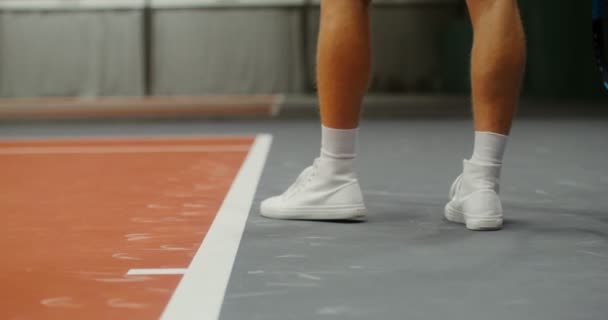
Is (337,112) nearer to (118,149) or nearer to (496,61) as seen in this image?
(496,61)

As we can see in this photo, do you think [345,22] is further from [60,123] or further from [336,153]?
[60,123]

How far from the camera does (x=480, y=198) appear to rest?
2.03 m

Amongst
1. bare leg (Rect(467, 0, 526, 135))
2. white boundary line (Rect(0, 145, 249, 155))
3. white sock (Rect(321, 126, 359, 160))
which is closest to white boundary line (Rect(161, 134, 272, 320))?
white sock (Rect(321, 126, 359, 160))

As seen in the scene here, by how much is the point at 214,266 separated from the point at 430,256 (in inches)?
16.0

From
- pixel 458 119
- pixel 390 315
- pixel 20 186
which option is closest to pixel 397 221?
pixel 390 315

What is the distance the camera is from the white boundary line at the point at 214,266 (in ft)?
4.54

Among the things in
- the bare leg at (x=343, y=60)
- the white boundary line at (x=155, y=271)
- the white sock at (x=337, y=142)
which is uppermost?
the bare leg at (x=343, y=60)

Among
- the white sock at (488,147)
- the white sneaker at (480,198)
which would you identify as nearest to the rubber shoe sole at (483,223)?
the white sneaker at (480,198)

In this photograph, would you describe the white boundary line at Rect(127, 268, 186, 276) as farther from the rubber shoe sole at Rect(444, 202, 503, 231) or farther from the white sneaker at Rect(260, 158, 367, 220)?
the rubber shoe sole at Rect(444, 202, 503, 231)

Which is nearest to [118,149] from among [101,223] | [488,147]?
[101,223]

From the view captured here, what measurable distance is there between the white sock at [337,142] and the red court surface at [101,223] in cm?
33

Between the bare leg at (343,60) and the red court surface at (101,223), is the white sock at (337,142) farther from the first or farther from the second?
the red court surface at (101,223)

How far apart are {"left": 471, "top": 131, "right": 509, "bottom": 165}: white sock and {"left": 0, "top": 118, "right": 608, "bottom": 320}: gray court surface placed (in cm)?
16

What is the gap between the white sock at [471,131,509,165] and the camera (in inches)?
80.6
